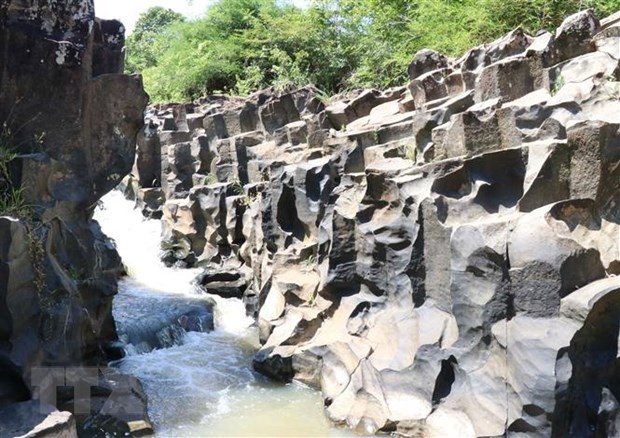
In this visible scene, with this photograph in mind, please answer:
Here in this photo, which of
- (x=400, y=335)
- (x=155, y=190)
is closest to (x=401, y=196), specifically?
(x=400, y=335)

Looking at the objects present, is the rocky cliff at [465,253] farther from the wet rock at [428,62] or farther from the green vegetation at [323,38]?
the green vegetation at [323,38]

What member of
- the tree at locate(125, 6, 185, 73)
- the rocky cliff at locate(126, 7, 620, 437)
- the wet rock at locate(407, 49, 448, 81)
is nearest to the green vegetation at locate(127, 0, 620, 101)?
the tree at locate(125, 6, 185, 73)

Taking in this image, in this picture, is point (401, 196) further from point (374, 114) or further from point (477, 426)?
point (374, 114)

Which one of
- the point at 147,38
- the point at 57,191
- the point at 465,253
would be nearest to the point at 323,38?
the point at 57,191

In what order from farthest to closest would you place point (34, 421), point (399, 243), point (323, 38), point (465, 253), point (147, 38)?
point (147, 38)
point (323, 38)
point (399, 243)
point (465, 253)
point (34, 421)

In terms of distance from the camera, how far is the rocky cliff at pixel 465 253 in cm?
438

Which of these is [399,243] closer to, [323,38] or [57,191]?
[57,191]

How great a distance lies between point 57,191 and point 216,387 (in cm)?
276

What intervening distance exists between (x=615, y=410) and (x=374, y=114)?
21.8ft

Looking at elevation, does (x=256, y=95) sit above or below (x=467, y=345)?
above

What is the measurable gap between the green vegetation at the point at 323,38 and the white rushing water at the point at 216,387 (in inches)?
263

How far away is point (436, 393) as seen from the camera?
5.23 meters

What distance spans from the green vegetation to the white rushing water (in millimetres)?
6672

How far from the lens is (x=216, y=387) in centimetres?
684
